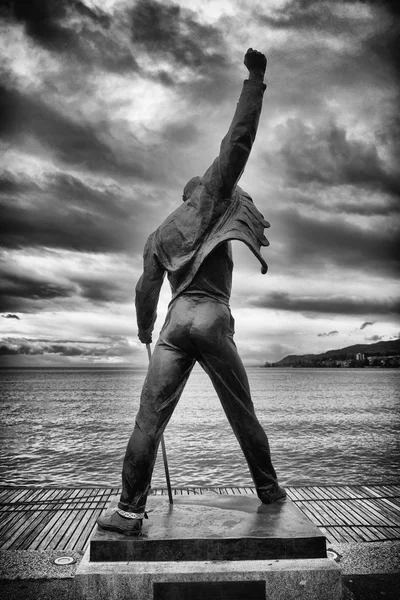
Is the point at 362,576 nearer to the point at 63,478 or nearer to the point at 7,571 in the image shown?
the point at 7,571

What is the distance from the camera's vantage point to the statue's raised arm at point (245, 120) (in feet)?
12.6

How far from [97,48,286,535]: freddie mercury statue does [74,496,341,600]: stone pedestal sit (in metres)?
0.24

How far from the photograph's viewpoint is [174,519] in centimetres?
404

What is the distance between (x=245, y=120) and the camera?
12.6ft

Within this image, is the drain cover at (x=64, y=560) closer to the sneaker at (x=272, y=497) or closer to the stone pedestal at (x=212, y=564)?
the stone pedestal at (x=212, y=564)

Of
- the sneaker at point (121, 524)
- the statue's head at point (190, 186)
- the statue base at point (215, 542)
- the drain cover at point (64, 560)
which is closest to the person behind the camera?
the statue base at point (215, 542)

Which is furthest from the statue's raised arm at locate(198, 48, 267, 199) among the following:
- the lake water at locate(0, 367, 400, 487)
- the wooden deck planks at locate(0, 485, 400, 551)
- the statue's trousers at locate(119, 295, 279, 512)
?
the lake water at locate(0, 367, 400, 487)

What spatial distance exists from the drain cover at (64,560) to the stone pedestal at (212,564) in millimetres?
1886

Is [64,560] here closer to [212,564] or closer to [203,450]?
[212,564]

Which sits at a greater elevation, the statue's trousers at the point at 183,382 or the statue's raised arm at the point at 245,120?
the statue's raised arm at the point at 245,120

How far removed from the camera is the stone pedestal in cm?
347

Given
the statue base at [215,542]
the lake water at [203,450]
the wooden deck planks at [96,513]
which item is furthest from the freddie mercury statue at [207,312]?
the lake water at [203,450]

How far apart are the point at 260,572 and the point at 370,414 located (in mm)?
33759

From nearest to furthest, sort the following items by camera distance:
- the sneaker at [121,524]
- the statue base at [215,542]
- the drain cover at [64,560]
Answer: the statue base at [215,542] < the sneaker at [121,524] < the drain cover at [64,560]
